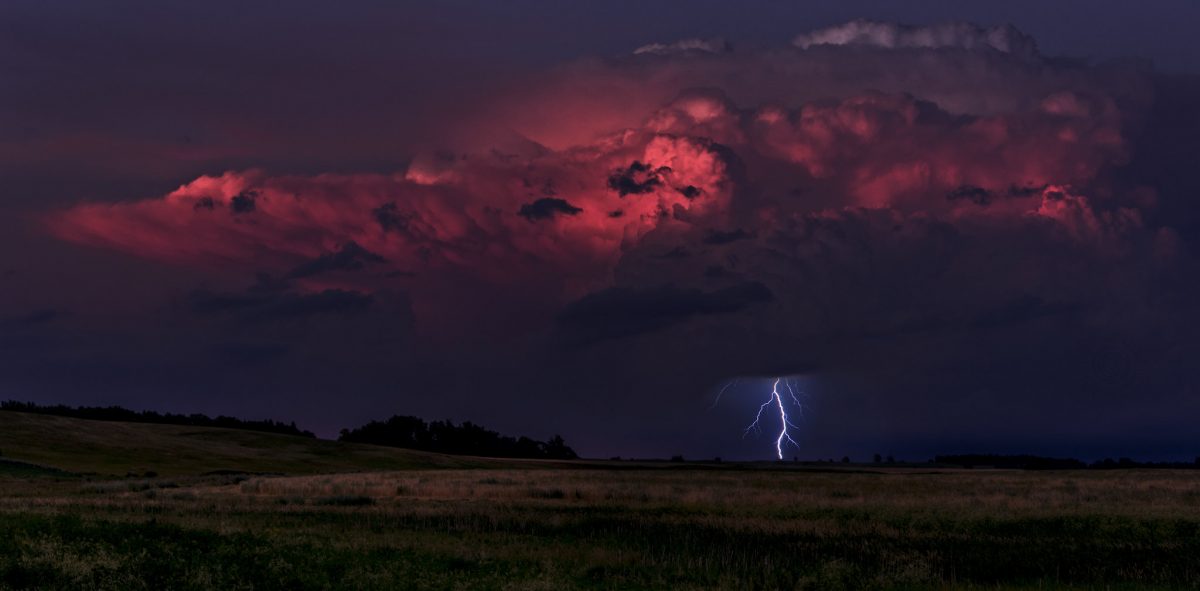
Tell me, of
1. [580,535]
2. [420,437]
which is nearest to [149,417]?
[420,437]

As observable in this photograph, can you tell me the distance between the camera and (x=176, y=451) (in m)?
106

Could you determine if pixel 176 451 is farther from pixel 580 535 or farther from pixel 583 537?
pixel 583 537

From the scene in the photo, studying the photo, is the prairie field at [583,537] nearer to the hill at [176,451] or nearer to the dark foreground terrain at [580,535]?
the dark foreground terrain at [580,535]

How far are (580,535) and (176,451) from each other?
261 feet

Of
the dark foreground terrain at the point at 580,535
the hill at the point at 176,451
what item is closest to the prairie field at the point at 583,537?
the dark foreground terrain at the point at 580,535

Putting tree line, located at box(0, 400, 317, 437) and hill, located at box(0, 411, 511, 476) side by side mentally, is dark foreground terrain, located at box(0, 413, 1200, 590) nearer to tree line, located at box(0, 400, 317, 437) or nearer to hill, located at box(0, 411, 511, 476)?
hill, located at box(0, 411, 511, 476)

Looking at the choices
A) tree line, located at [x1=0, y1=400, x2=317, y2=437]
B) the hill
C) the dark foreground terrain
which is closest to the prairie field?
the dark foreground terrain

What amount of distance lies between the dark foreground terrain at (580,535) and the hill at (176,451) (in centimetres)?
1468

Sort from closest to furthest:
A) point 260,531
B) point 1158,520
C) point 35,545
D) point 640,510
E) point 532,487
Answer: point 35,545 < point 260,531 < point 1158,520 < point 640,510 < point 532,487

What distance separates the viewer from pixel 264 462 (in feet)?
355

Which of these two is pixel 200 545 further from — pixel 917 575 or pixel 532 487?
pixel 532 487

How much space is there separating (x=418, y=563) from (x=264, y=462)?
3448 inches

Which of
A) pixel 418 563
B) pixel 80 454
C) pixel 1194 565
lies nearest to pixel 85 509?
pixel 418 563

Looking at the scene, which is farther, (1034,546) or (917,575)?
(1034,546)
